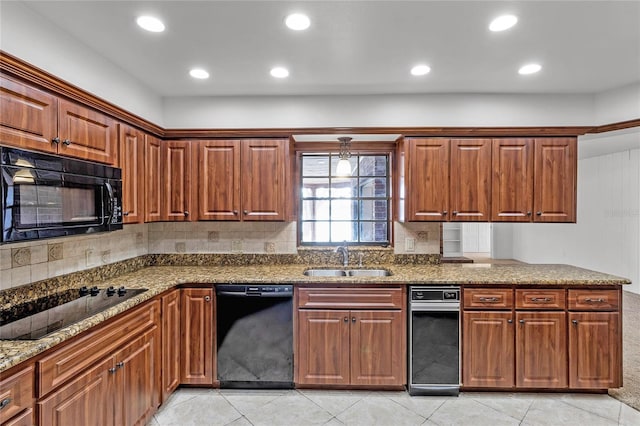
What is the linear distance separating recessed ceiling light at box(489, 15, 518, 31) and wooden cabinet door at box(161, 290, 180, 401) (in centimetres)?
288

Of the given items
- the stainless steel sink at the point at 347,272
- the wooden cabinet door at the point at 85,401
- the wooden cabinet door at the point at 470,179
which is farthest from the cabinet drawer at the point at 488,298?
the wooden cabinet door at the point at 85,401

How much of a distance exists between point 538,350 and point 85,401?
3135 millimetres

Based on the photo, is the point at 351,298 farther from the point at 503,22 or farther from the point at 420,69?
the point at 503,22

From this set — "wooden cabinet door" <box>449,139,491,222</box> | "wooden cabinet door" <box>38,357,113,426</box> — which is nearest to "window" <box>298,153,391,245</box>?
"wooden cabinet door" <box>449,139,491,222</box>

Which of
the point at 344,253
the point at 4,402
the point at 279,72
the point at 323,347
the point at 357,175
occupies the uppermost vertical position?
the point at 279,72

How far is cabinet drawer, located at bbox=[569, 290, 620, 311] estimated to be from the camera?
2.75 meters

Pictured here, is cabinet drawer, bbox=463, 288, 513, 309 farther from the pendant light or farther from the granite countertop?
the pendant light

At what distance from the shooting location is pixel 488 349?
2789mm

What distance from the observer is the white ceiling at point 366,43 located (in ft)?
6.20

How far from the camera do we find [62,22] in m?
2.03

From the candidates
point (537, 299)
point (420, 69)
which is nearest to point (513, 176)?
point (537, 299)

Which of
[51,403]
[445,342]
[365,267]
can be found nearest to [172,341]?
[51,403]

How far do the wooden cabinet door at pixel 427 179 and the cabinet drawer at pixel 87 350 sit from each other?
7.64 feet

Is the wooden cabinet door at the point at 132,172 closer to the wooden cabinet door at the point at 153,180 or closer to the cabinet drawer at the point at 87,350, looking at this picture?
the wooden cabinet door at the point at 153,180
